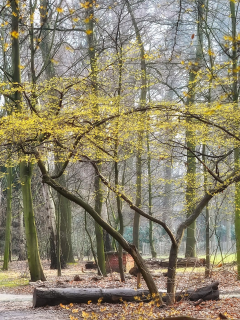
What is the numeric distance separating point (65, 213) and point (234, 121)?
32.3 ft

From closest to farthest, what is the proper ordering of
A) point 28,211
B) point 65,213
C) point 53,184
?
point 53,184 → point 28,211 → point 65,213

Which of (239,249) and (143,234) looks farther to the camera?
(143,234)

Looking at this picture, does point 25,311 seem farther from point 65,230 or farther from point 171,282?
point 65,230

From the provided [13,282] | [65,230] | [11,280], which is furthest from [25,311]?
[65,230]

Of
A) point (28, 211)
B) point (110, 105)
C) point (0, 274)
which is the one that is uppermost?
point (110, 105)

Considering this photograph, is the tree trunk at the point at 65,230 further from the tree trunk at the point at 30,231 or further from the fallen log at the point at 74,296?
the fallen log at the point at 74,296

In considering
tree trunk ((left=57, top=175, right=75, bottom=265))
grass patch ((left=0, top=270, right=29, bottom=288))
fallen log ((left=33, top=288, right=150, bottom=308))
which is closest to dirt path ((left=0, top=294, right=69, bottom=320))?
fallen log ((left=33, top=288, right=150, bottom=308))

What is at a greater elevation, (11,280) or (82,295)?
(82,295)

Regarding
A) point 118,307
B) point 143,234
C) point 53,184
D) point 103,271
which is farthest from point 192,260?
point 143,234

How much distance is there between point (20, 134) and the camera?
26.7 feet

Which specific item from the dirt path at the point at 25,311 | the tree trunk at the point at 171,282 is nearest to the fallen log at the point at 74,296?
the dirt path at the point at 25,311

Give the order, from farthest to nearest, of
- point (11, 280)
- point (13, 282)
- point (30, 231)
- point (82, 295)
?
1. point (11, 280)
2. point (13, 282)
3. point (30, 231)
4. point (82, 295)

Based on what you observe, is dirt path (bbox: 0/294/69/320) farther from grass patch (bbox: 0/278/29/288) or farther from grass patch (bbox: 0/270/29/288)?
grass patch (bbox: 0/270/29/288)

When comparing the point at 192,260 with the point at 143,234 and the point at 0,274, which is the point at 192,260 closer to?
the point at 0,274
